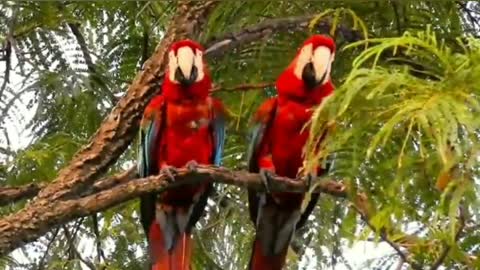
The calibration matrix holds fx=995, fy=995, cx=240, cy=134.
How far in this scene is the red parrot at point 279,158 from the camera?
4.30ft

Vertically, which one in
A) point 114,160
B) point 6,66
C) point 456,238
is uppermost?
point 6,66

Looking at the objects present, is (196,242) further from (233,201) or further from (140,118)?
(140,118)

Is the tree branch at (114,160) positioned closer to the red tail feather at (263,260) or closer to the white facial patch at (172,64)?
the white facial patch at (172,64)

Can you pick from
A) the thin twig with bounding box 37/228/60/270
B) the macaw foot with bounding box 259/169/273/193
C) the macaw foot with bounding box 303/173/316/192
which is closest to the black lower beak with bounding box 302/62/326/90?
the macaw foot with bounding box 259/169/273/193

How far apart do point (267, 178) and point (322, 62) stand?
0.19 m

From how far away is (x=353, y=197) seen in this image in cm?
80

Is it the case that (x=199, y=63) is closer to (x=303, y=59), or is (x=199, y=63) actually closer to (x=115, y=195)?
(x=303, y=59)

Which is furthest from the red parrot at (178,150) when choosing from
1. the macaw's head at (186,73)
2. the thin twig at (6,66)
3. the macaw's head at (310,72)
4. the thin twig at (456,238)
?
the thin twig at (456,238)

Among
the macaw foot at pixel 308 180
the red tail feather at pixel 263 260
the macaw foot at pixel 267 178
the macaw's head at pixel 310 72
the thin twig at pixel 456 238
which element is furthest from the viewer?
the red tail feather at pixel 263 260

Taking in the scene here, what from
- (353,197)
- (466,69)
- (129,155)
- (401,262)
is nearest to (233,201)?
(129,155)

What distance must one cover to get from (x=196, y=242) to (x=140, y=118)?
0.31 metres

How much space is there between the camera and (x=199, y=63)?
1295 millimetres

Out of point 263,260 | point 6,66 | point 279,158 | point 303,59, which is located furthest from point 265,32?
point 6,66

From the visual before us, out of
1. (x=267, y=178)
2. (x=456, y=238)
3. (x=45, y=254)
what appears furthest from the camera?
(x=45, y=254)
